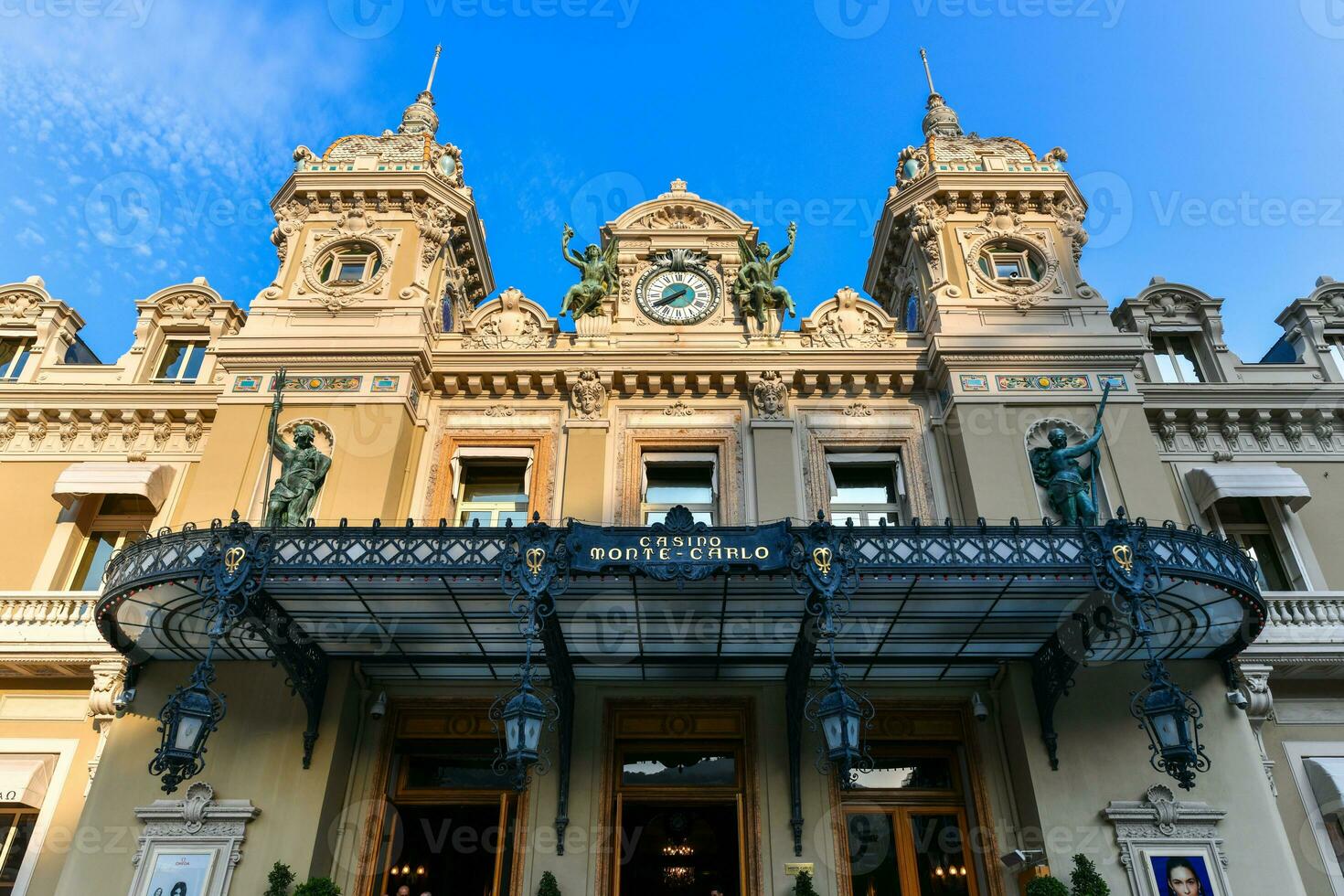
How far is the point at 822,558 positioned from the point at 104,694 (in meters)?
11.7

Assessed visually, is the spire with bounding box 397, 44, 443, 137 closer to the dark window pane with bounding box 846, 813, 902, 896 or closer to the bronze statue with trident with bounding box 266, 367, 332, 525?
the bronze statue with trident with bounding box 266, 367, 332, 525

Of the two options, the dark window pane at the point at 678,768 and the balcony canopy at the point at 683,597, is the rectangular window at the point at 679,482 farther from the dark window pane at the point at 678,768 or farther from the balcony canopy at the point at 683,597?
the dark window pane at the point at 678,768

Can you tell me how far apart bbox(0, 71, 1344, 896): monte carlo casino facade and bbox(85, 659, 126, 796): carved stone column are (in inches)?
2.4

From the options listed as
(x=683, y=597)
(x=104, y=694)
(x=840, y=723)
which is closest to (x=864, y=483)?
(x=683, y=597)

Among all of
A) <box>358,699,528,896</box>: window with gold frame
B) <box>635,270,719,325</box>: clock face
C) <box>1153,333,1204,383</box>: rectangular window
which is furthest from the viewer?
<box>1153,333,1204,383</box>: rectangular window

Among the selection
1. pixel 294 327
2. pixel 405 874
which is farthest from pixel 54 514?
pixel 405 874

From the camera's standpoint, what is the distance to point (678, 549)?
1245cm

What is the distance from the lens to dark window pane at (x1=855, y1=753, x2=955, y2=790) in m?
15.0

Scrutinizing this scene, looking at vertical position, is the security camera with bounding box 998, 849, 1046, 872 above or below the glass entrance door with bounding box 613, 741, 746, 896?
below

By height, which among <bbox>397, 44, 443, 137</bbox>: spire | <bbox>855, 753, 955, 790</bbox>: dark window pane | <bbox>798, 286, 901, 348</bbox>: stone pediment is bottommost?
<bbox>855, 753, 955, 790</bbox>: dark window pane

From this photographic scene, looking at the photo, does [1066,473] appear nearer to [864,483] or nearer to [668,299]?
[864,483]

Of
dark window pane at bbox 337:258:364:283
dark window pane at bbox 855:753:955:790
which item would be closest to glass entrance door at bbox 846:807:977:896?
dark window pane at bbox 855:753:955:790

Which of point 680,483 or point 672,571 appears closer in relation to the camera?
point 672,571

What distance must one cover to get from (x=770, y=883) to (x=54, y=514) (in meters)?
14.6
